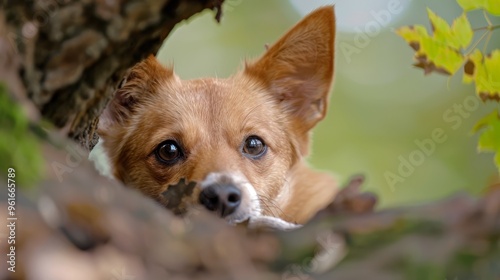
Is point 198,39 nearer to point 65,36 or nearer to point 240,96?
point 240,96

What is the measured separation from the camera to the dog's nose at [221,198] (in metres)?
2.60

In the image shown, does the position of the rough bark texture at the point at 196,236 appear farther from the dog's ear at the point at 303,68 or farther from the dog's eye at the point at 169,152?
the dog's ear at the point at 303,68

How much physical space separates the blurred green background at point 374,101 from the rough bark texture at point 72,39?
6358 millimetres

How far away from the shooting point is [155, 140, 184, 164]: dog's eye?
10.8 ft

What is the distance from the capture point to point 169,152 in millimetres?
3314

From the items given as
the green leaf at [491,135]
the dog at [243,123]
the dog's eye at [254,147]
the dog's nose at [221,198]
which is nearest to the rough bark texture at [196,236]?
the green leaf at [491,135]

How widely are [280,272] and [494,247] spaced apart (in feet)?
1.20

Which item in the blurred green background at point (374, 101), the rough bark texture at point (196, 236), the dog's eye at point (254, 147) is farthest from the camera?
the blurred green background at point (374, 101)

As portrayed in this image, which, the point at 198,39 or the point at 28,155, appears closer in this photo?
the point at 28,155

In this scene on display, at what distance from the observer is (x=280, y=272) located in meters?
1.09

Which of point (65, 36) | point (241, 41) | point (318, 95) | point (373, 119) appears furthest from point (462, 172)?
point (65, 36)

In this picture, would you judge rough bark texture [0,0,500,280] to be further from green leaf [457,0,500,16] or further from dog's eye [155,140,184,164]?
dog's eye [155,140,184,164]

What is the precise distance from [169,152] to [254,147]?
1.49 ft

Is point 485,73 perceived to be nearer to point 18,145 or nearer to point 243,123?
point 18,145
